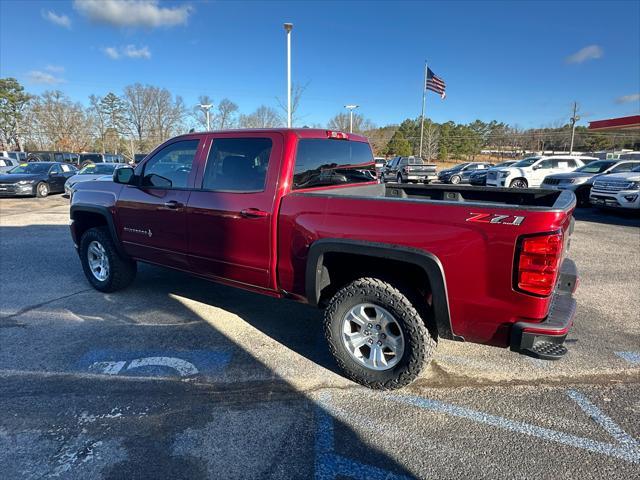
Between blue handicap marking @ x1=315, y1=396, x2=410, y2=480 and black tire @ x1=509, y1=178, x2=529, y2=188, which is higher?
black tire @ x1=509, y1=178, x2=529, y2=188

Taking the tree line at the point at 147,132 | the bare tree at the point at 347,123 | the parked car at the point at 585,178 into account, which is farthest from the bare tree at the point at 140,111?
the parked car at the point at 585,178

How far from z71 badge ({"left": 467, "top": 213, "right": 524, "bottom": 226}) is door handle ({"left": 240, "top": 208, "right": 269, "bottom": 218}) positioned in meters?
1.59

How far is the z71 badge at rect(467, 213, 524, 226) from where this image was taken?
219 centimetres

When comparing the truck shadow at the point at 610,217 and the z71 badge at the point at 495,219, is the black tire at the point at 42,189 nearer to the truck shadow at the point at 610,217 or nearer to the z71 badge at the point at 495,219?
the z71 badge at the point at 495,219

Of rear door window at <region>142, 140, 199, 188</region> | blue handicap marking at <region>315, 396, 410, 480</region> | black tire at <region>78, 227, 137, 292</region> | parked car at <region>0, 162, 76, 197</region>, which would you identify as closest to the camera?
blue handicap marking at <region>315, 396, 410, 480</region>

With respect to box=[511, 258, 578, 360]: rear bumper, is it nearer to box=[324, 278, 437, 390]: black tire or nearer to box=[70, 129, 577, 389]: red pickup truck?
box=[70, 129, 577, 389]: red pickup truck

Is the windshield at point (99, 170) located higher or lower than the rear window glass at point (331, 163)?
lower

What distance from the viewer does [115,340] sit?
11.8 ft

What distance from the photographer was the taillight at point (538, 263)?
2162 mm

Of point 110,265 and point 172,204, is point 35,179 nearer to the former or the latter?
point 110,265

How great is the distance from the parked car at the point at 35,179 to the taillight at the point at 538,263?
60.5ft

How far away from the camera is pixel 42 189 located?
52.4ft

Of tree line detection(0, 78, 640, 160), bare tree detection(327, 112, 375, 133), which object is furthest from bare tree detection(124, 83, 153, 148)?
bare tree detection(327, 112, 375, 133)

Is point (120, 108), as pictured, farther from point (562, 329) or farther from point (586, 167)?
point (562, 329)
